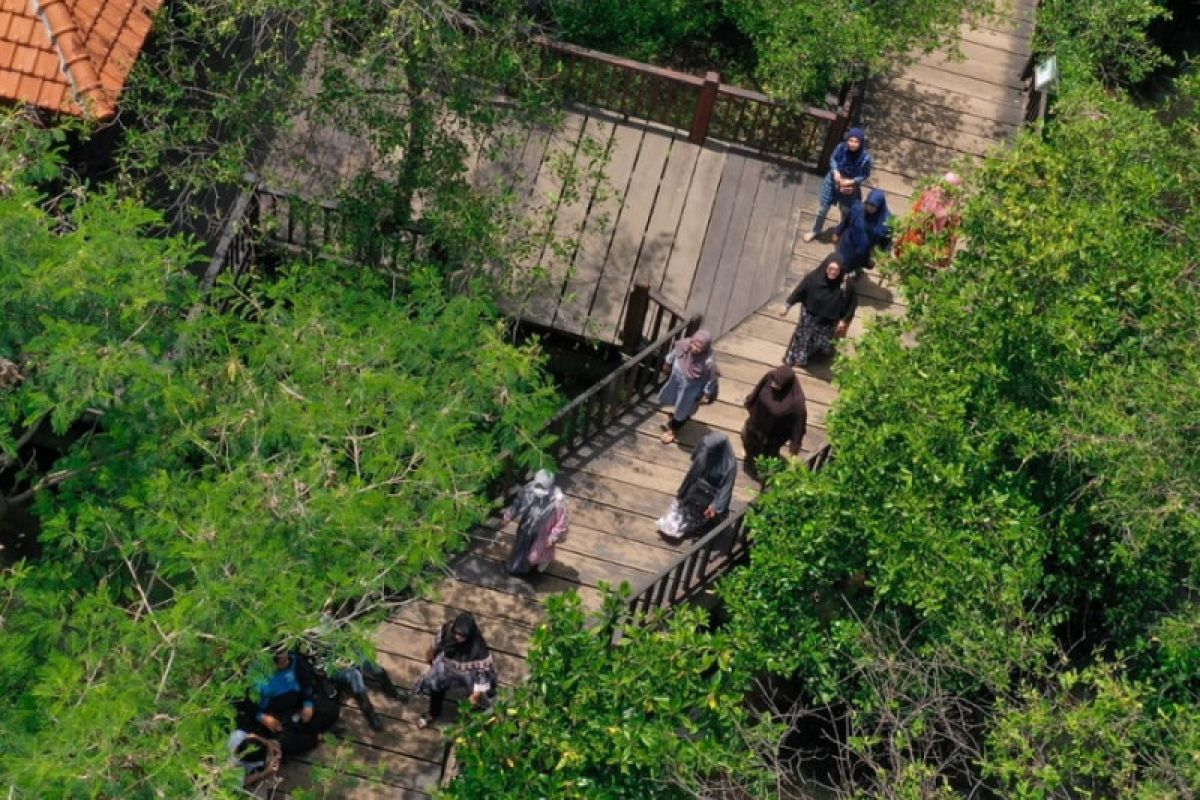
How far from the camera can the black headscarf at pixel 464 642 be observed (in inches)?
446

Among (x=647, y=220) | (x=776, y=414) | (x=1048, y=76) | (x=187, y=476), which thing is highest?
(x=1048, y=76)

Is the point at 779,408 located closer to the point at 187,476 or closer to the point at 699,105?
the point at 699,105

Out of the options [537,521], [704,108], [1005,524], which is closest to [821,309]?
[1005,524]

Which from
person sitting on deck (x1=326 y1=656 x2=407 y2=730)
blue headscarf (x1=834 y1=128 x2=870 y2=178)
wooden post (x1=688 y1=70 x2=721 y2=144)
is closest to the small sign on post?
blue headscarf (x1=834 y1=128 x2=870 y2=178)

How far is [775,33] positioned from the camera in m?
16.6

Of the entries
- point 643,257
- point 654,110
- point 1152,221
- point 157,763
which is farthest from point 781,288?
point 157,763

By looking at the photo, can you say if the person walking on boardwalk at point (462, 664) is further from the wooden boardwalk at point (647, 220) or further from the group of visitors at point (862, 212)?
the group of visitors at point (862, 212)

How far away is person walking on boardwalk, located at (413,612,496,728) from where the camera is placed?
11359 mm

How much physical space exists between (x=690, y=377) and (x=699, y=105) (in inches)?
173

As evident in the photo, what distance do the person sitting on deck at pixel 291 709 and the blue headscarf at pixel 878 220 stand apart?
7338 mm

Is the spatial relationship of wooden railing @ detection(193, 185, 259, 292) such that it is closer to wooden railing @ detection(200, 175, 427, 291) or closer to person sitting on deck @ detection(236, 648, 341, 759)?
wooden railing @ detection(200, 175, 427, 291)

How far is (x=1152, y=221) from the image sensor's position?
13047 millimetres

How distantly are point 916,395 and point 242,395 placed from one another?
5503mm

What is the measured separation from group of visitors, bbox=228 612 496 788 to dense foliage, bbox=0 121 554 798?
3.15ft
